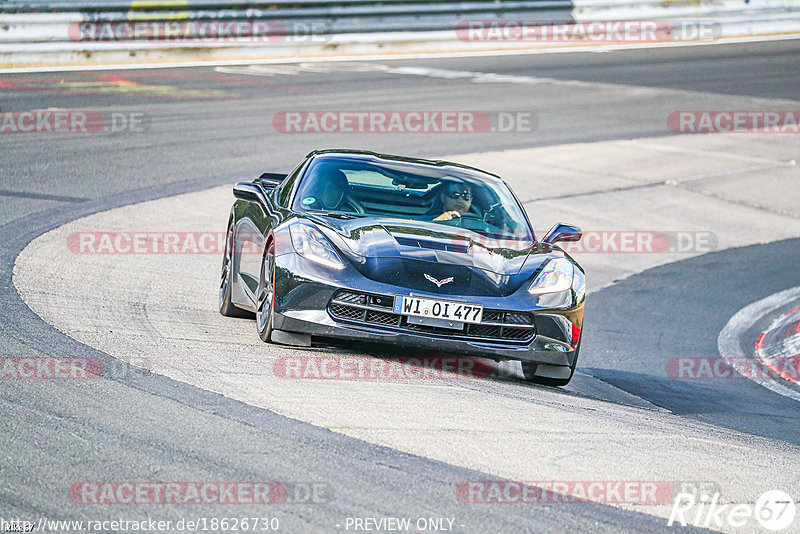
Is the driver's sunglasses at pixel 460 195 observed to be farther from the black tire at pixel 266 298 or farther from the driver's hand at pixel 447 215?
the black tire at pixel 266 298

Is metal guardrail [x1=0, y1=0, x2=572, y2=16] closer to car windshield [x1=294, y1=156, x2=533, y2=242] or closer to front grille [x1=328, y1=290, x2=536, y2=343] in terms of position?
car windshield [x1=294, y1=156, x2=533, y2=242]

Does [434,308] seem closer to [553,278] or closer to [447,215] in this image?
[553,278]

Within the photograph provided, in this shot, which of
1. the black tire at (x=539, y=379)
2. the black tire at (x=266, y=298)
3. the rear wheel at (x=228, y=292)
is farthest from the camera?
the rear wheel at (x=228, y=292)

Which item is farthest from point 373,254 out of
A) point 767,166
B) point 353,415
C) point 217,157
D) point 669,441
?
point 767,166

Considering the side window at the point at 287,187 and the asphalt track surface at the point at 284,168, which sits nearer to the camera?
the asphalt track surface at the point at 284,168

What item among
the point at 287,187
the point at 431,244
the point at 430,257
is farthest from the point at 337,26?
the point at 430,257

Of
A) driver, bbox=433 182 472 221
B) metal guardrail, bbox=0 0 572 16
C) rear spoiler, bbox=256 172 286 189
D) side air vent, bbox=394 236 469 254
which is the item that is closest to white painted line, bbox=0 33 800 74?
metal guardrail, bbox=0 0 572 16

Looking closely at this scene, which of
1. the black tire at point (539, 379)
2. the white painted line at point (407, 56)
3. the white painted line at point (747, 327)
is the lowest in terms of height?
the white painted line at point (747, 327)

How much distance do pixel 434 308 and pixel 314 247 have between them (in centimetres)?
85

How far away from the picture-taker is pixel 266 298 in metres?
7.23

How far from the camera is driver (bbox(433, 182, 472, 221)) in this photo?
816cm

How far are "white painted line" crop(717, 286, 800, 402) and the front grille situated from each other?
319cm

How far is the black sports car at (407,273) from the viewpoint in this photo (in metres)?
6.86

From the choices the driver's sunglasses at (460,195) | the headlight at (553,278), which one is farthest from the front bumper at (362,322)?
the driver's sunglasses at (460,195)
